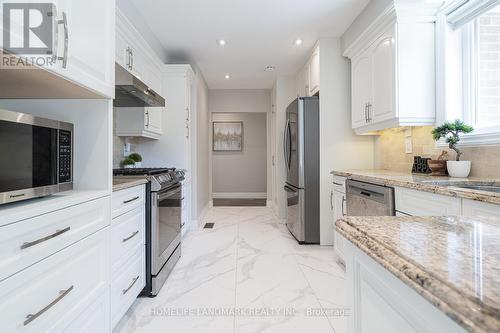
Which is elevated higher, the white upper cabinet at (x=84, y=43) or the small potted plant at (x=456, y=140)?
the white upper cabinet at (x=84, y=43)

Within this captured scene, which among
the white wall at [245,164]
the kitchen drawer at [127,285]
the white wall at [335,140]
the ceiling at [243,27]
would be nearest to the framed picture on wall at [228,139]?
the white wall at [245,164]

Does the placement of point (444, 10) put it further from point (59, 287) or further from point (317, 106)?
point (59, 287)

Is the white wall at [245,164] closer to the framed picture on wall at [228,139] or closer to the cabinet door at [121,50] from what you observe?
the framed picture on wall at [228,139]

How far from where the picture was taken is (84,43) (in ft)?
3.98

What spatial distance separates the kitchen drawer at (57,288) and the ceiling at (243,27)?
2313mm

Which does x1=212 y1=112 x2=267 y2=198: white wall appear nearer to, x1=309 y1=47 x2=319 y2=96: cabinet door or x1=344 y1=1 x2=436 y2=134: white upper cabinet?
x1=309 y1=47 x2=319 y2=96: cabinet door

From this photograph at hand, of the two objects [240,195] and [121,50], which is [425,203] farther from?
[240,195]

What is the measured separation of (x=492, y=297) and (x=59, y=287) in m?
1.27

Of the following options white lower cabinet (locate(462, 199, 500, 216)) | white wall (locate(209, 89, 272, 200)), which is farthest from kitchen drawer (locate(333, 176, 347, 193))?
white wall (locate(209, 89, 272, 200))

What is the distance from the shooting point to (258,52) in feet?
12.5

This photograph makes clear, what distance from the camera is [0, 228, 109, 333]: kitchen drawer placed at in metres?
0.83

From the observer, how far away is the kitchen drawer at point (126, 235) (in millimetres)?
1546

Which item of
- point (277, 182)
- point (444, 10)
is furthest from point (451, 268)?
point (277, 182)

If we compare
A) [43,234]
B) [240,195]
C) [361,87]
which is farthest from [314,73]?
[240,195]
